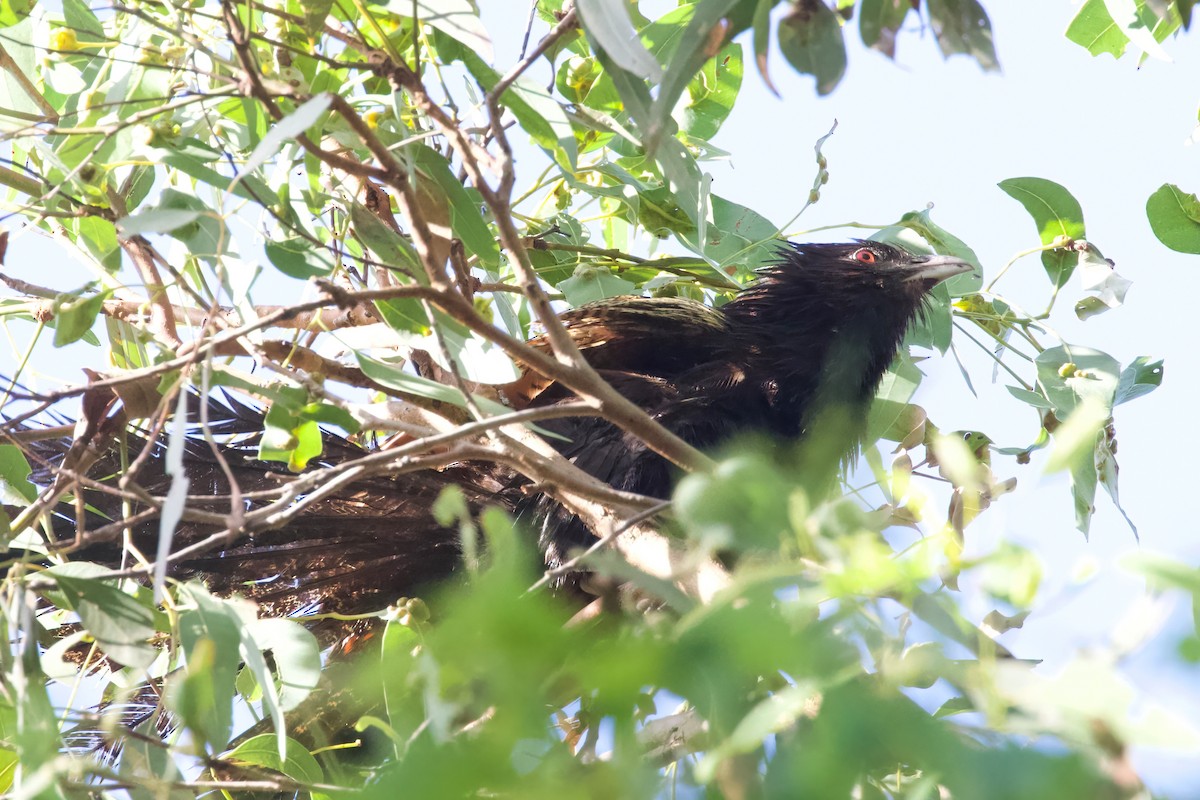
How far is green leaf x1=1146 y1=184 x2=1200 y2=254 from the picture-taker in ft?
8.29

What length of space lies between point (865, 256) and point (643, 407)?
1.20 m

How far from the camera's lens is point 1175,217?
256cm

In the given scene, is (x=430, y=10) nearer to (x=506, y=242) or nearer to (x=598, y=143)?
(x=506, y=242)

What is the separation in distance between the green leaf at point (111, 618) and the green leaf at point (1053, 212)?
2139mm

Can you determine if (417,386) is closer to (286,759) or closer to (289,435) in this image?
A: (289,435)

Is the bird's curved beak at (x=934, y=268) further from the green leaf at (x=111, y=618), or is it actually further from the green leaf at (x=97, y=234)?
the green leaf at (x=111, y=618)

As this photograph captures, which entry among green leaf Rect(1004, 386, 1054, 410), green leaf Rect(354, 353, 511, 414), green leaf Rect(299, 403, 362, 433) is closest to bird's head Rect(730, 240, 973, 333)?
green leaf Rect(1004, 386, 1054, 410)

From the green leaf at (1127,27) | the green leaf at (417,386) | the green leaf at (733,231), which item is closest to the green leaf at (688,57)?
the green leaf at (417,386)

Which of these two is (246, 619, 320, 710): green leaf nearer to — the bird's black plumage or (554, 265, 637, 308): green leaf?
the bird's black plumage

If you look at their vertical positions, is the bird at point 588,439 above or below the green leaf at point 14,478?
below

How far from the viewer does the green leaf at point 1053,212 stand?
2629mm

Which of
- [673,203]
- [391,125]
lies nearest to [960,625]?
[391,125]

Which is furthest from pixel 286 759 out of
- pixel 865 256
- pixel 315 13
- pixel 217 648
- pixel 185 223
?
pixel 865 256

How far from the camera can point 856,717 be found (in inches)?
30.7
